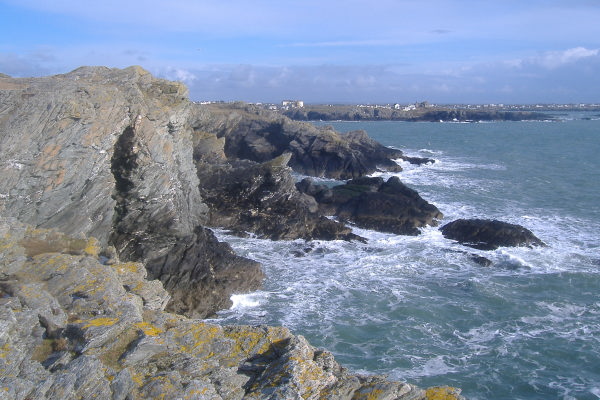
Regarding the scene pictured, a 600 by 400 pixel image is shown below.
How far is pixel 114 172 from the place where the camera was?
62.7 feet

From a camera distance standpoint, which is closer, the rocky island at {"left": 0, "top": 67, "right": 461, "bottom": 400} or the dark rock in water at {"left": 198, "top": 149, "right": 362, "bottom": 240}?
the rocky island at {"left": 0, "top": 67, "right": 461, "bottom": 400}

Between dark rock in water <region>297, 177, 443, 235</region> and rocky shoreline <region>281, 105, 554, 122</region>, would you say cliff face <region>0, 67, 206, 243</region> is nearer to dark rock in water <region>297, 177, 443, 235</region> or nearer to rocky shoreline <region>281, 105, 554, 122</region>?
dark rock in water <region>297, 177, 443, 235</region>

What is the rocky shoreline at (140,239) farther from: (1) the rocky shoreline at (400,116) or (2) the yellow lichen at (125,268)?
(1) the rocky shoreline at (400,116)

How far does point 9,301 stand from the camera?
814 centimetres

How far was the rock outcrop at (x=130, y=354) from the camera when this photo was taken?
6.86 metres

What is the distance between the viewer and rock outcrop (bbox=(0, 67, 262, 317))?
50.3 feet

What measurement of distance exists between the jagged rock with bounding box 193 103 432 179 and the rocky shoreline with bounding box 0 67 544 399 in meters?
9.75

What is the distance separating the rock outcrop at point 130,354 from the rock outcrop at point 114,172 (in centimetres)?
557

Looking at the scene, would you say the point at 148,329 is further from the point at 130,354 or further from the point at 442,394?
the point at 442,394

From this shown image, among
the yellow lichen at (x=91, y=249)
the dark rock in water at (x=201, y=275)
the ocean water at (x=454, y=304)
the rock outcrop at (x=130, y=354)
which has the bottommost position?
the ocean water at (x=454, y=304)

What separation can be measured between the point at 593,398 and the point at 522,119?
135 m

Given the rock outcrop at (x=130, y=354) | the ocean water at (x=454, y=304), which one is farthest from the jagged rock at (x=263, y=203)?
the rock outcrop at (x=130, y=354)

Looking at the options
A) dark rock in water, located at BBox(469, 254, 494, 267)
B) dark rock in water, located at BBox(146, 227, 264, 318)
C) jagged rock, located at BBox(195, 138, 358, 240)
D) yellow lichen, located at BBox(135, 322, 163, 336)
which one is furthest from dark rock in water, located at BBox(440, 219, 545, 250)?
yellow lichen, located at BBox(135, 322, 163, 336)

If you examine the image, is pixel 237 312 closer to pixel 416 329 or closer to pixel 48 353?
pixel 416 329
